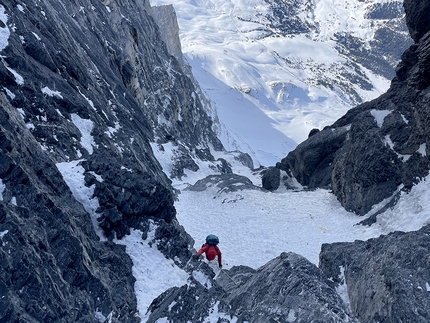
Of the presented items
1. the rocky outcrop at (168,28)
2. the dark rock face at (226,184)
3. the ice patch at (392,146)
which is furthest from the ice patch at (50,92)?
the rocky outcrop at (168,28)

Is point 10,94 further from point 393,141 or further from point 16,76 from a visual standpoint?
point 393,141

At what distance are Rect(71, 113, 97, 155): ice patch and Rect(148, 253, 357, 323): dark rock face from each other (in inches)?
437

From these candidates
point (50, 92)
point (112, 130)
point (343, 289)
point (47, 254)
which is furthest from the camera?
point (112, 130)

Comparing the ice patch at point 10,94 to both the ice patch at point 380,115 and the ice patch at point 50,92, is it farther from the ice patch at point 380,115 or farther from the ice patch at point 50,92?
the ice patch at point 380,115

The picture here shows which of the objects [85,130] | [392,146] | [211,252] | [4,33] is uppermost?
[4,33]

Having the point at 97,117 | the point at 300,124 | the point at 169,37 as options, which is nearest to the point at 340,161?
the point at 97,117

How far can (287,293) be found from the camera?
9219 mm

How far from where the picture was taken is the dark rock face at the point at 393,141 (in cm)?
1912

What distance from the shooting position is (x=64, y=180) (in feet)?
33.5

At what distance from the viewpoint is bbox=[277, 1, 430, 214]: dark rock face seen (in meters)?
19.1

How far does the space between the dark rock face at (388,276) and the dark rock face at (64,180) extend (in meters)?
4.75

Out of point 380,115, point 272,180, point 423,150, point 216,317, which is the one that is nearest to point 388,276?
point 216,317

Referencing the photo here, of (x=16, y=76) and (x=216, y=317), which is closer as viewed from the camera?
(x=216, y=317)

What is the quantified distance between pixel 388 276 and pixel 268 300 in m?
3.09
